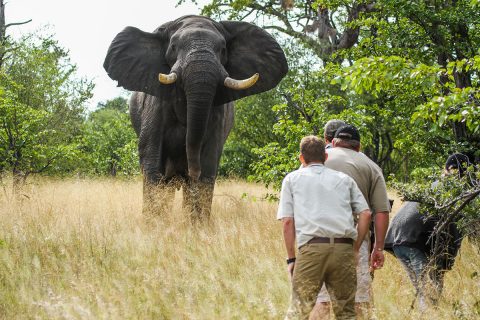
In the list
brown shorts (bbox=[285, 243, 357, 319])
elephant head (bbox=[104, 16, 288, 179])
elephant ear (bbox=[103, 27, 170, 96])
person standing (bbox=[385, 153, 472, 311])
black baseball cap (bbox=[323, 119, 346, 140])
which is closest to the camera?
brown shorts (bbox=[285, 243, 357, 319])

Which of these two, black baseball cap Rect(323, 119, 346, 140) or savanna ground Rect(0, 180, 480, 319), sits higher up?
black baseball cap Rect(323, 119, 346, 140)

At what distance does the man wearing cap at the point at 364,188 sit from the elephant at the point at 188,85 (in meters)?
4.70

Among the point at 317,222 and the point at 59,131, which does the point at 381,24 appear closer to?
the point at 317,222

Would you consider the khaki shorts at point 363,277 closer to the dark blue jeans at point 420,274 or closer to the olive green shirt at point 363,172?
the olive green shirt at point 363,172

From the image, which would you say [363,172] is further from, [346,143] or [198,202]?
[198,202]

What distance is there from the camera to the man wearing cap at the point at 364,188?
618 cm

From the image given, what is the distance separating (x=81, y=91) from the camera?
22781mm

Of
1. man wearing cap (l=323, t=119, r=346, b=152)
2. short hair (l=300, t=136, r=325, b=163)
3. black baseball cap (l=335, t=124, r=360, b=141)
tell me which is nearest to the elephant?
man wearing cap (l=323, t=119, r=346, b=152)

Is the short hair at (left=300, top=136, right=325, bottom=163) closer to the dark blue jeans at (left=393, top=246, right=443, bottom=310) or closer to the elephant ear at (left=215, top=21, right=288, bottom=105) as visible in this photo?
the dark blue jeans at (left=393, top=246, right=443, bottom=310)

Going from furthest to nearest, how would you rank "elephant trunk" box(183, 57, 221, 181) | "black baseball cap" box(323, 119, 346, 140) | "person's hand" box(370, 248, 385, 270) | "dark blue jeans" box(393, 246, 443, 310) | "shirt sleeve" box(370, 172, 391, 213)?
1. "elephant trunk" box(183, 57, 221, 181)
2. "black baseball cap" box(323, 119, 346, 140)
3. "dark blue jeans" box(393, 246, 443, 310)
4. "shirt sleeve" box(370, 172, 391, 213)
5. "person's hand" box(370, 248, 385, 270)

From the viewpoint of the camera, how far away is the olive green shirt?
630 cm

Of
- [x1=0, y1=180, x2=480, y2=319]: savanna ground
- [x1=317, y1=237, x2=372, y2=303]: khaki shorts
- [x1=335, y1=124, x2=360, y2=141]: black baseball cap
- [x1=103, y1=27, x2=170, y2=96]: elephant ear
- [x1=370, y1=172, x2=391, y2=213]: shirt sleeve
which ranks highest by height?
[x1=103, y1=27, x2=170, y2=96]: elephant ear

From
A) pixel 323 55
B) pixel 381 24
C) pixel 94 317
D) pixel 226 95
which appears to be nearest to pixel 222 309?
pixel 94 317

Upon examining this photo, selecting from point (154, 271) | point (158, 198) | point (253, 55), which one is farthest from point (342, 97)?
point (154, 271)
